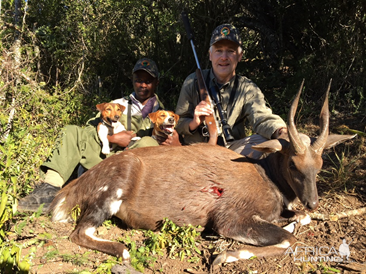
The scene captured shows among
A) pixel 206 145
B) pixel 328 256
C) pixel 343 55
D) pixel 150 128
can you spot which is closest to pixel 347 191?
pixel 328 256

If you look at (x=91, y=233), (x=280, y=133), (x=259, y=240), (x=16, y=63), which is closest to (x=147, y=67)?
(x=16, y=63)

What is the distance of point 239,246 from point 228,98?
2.44 m

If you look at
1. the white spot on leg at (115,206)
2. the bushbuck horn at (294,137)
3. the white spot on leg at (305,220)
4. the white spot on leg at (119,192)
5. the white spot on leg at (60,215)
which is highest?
the bushbuck horn at (294,137)

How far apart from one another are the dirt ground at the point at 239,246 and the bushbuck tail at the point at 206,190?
0.15 m

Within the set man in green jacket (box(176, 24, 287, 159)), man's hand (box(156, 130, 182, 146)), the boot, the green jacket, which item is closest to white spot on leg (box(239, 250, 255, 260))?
man in green jacket (box(176, 24, 287, 159))

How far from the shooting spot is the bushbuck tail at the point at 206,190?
3.51 metres

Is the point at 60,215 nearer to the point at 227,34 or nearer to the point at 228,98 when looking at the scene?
the point at 228,98

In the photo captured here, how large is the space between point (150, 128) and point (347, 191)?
3091mm

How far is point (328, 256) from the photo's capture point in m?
3.27

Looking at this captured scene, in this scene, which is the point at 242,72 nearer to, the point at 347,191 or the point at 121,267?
the point at 347,191

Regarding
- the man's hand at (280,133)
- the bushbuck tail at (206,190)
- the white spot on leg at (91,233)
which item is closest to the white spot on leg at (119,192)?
the bushbuck tail at (206,190)

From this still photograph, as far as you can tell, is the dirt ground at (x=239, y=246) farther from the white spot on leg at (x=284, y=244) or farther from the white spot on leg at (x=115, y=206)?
the white spot on leg at (x=115, y=206)

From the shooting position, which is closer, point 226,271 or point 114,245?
point 226,271

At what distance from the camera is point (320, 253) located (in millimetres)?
3330
